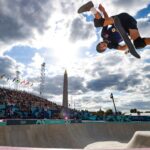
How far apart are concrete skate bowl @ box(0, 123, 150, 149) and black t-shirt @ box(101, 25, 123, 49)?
238 inches

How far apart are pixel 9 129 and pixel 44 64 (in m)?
56.3

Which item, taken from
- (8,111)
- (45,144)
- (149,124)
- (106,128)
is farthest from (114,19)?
(149,124)

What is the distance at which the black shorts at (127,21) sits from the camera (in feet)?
32.0

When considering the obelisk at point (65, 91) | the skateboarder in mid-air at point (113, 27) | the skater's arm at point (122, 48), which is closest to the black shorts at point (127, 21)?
the skateboarder in mid-air at point (113, 27)

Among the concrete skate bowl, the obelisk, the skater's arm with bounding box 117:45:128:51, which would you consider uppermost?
the obelisk

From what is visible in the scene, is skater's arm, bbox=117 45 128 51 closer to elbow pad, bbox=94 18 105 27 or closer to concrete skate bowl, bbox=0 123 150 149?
elbow pad, bbox=94 18 105 27

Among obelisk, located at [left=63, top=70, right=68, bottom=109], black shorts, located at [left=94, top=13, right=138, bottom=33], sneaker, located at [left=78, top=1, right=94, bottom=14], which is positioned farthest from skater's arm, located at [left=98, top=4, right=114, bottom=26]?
obelisk, located at [left=63, top=70, right=68, bottom=109]

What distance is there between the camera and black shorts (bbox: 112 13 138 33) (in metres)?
9.75

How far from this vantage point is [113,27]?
10016 millimetres

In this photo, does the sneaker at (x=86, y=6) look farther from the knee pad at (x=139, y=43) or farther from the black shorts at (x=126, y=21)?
the knee pad at (x=139, y=43)

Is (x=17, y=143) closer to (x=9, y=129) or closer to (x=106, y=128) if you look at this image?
(x=9, y=129)

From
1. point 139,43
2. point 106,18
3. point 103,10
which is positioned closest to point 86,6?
point 103,10

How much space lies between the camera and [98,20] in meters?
9.85

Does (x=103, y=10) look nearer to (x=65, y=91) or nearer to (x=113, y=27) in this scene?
(x=113, y=27)
